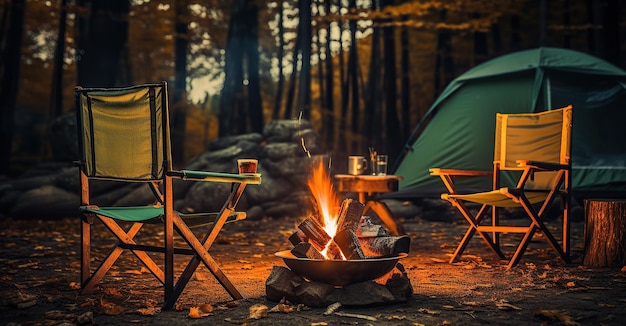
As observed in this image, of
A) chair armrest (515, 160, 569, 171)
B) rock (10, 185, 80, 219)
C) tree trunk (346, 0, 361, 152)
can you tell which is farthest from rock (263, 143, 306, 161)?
tree trunk (346, 0, 361, 152)

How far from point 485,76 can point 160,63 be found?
12.3 metres

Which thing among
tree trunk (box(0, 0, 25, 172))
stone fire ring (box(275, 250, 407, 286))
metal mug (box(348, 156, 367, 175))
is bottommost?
stone fire ring (box(275, 250, 407, 286))

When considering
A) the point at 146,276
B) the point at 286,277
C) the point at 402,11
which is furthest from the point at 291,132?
the point at 286,277

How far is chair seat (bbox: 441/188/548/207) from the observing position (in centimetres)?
419

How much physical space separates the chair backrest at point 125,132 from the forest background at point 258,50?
7.47 m

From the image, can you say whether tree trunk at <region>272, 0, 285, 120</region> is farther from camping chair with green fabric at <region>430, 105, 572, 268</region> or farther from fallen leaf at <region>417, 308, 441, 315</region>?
fallen leaf at <region>417, 308, 441, 315</region>

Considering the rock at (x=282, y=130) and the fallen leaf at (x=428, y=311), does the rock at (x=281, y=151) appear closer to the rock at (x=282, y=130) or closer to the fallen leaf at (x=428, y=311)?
the rock at (x=282, y=130)

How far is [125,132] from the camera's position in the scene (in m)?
3.21

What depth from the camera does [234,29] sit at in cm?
1257

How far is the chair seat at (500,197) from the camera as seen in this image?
4188 mm

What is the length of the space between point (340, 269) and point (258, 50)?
40.8 ft

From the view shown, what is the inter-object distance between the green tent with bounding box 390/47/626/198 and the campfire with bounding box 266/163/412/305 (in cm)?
407

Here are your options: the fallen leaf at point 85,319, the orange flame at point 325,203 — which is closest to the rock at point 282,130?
the orange flame at point 325,203

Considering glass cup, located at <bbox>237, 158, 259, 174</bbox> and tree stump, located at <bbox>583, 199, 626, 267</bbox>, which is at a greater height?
glass cup, located at <bbox>237, 158, 259, 174</bbox>
